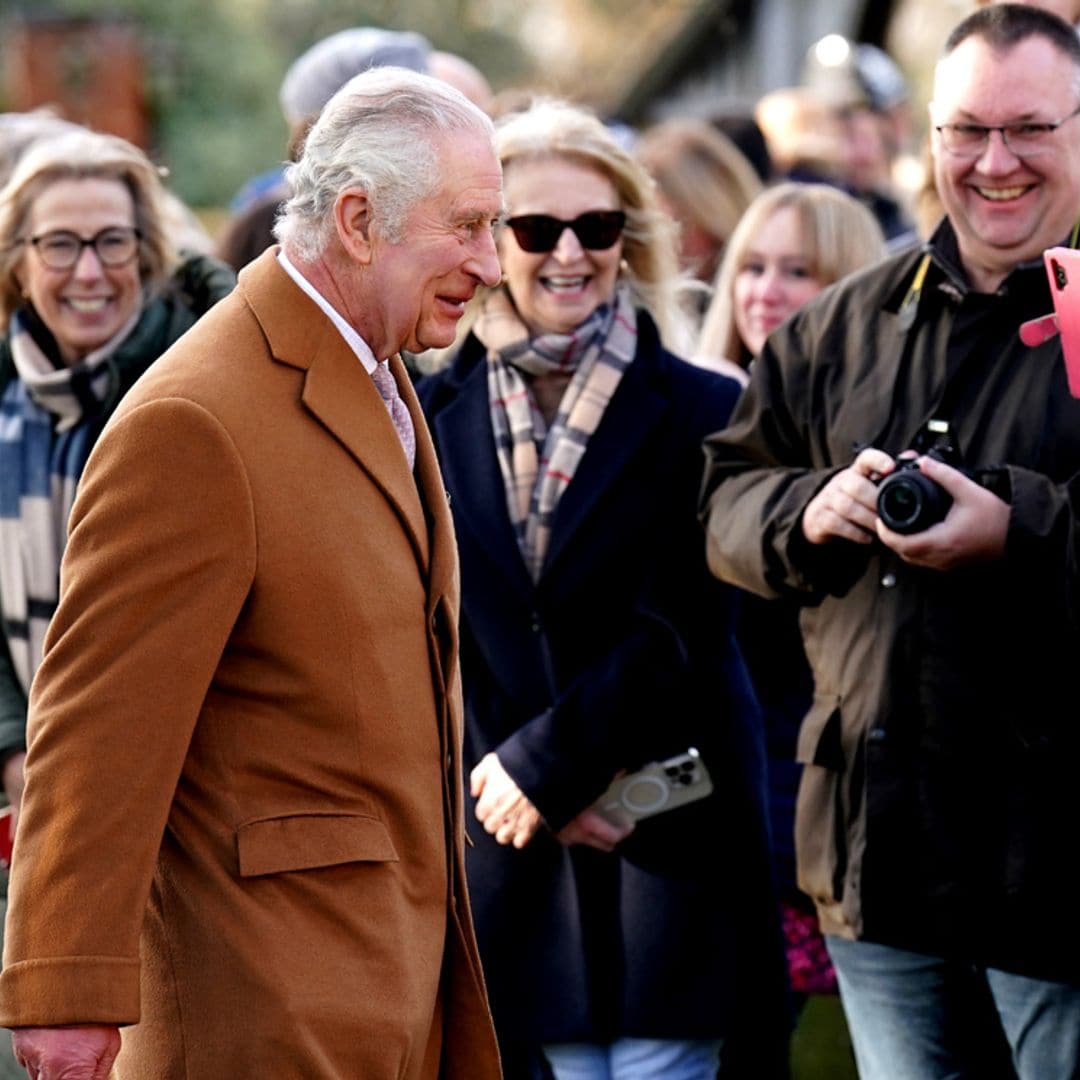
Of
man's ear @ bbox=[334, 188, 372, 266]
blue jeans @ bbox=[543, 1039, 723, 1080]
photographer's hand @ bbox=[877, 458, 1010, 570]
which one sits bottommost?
blue jeans @ bbox=[543, 1039, 723, 1080]

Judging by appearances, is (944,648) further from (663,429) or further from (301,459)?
(301,459)

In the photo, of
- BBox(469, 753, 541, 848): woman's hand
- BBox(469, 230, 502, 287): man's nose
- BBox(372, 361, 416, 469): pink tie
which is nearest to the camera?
BBox(469, 230, 502, 287): man's nose

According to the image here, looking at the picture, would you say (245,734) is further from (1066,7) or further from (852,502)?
(1066,7)

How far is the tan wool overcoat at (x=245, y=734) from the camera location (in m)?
2.83

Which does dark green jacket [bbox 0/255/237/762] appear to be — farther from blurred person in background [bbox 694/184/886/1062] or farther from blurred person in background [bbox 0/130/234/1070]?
blurred person in background [bbox 694/184/886/1062]

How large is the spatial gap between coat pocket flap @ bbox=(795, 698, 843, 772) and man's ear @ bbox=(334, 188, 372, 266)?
4.12ft

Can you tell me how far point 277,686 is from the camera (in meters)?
2.94

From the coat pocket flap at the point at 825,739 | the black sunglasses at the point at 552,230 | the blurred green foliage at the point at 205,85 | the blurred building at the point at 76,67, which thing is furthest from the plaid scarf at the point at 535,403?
the blurred green foliage at the point at 205,85

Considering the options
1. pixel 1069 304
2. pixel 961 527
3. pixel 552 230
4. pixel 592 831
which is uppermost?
pixel 552 230

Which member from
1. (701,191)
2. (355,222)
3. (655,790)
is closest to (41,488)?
(655,790)

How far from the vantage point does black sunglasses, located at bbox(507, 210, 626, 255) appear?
14.4 ft

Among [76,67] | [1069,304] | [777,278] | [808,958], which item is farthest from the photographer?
[76,67]

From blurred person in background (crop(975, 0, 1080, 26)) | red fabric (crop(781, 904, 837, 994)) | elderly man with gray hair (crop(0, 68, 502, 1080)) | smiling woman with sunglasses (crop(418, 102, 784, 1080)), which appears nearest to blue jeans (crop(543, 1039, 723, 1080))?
smiling woman with sunglasses (crop(418, 102, 784, 1080))

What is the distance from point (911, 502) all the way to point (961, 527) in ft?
0.29
